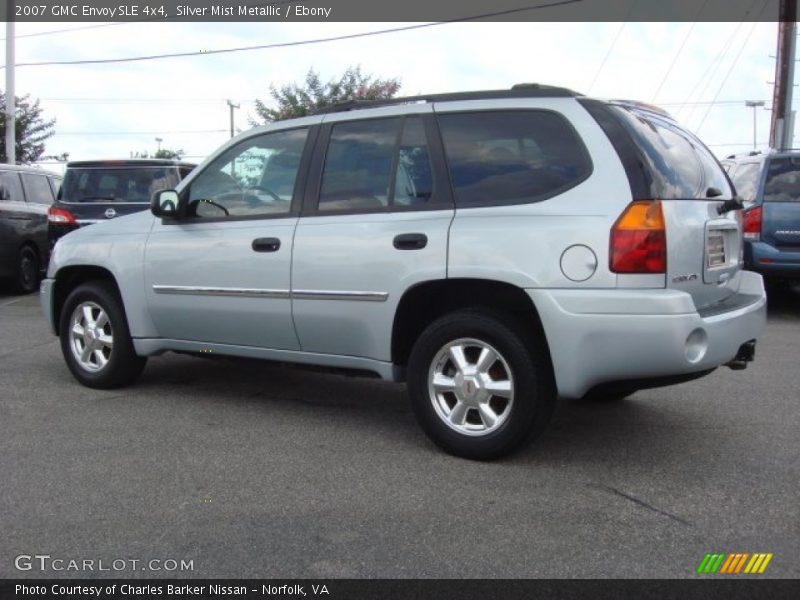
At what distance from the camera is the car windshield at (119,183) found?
10.0 meters

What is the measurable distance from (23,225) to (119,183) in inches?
86.5

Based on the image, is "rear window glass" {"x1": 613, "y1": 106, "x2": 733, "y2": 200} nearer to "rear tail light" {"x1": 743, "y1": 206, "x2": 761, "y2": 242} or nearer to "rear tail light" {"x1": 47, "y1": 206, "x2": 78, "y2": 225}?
"rear tail light" {"x1": 743, "y1": 206, "x2": 761, "y2": 242}

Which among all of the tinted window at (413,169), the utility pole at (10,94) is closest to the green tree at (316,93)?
the utility pole at (10,94)

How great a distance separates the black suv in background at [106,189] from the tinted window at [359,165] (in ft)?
19.0

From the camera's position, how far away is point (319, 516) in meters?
3.49

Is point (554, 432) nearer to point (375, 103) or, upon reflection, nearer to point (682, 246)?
point (682, 246)

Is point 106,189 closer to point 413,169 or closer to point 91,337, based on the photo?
point 91,337

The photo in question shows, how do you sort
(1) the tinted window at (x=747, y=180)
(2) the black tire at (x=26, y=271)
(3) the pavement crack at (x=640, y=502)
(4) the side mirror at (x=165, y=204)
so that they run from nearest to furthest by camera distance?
(3) the pavement crack at (x=640, y=502) → (4) the side mirror at (x=165, y=204) → (1) the tinted window at (x=747, y=180) → (2) the black tire at (x=26, y=271)

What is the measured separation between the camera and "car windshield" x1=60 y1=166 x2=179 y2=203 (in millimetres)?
10023

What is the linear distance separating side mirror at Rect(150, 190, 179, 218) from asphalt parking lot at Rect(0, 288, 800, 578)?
1.28 m

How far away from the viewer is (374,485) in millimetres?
3867

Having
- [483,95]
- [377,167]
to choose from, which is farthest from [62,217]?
[483,95]

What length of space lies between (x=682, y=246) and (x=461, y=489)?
60.8 inches

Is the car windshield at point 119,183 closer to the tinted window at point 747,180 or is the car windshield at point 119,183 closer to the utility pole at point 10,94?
the tinted window at point 747,180
